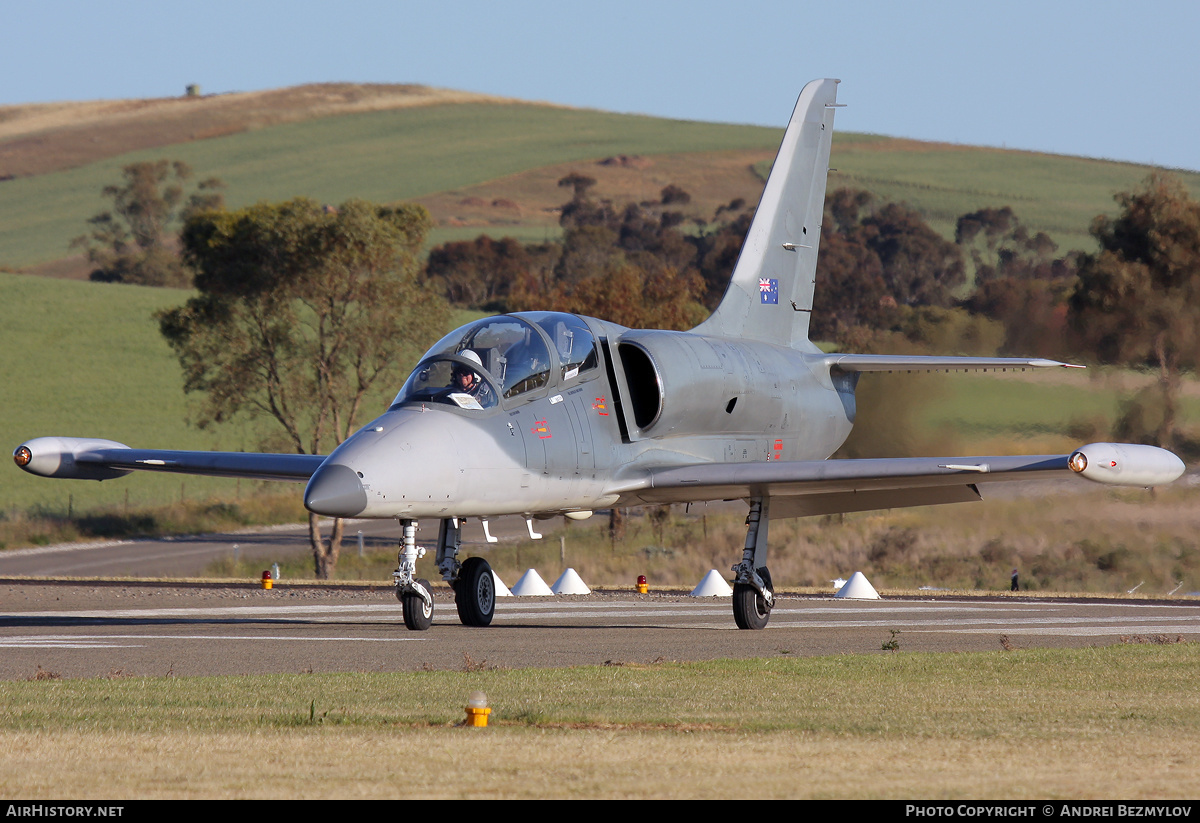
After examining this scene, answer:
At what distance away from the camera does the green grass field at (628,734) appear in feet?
23.0

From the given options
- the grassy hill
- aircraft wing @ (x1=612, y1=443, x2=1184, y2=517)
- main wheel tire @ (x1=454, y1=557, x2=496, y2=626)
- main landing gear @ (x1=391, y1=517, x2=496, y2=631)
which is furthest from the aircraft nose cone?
the grassy hill

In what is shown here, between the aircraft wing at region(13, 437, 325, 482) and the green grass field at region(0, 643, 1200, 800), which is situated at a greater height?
the green grass field at region(0, 643, 1200, 800)

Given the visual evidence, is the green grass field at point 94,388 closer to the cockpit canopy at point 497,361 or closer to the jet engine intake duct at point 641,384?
the jet engine intake duct at point 641,384

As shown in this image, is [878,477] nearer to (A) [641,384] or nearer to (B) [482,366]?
(A) [641,384]

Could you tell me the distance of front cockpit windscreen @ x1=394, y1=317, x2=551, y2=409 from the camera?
1603 cm

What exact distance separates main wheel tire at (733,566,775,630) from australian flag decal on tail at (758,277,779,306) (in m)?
5.14

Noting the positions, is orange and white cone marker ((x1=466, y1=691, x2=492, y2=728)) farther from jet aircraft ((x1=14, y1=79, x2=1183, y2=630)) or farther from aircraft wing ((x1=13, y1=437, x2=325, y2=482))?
aircraft wing ((x1=13, y1=437, x2=325, y2=482))

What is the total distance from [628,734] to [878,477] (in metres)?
8.99

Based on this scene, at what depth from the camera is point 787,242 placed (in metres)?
22.9

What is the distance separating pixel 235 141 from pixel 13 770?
143m

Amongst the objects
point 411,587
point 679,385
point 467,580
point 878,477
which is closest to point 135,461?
point 411,587
